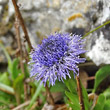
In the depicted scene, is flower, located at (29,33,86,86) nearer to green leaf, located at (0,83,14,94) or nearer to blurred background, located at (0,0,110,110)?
blurred background, located at (0,0,110,110)

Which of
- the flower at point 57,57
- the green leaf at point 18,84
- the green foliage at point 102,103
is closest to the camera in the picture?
the flower at point 57,57

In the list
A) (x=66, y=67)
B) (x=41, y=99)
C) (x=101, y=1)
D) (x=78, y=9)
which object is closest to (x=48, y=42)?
(x=66, y=67)

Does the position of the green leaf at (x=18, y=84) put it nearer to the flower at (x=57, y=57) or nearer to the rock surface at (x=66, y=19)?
the rock surface at (x=66, y=19)

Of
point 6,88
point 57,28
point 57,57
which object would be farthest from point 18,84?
point 57,57

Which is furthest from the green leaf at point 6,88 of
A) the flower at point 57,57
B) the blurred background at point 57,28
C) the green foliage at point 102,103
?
Result: the green foliage at point 102,103

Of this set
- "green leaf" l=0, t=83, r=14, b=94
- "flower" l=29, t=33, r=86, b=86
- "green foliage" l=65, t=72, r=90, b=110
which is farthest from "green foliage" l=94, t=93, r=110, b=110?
"green leaf" l=0, t=83, r=14, b=94

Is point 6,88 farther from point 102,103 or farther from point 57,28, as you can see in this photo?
point 102,103
